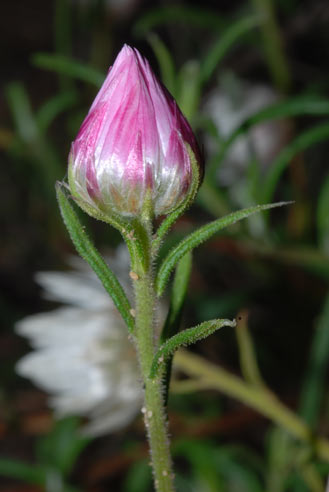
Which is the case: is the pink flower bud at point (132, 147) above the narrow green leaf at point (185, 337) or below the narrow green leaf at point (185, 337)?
above

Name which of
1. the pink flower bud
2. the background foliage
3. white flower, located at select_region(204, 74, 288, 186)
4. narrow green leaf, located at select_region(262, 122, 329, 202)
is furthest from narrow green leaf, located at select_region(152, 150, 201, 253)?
white flower, located at select_region(204, 74, 288, 186)

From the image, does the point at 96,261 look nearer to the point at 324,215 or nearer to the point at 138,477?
the point at 324,215

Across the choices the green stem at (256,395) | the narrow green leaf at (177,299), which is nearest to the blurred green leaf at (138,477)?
the green stem at (256,395)

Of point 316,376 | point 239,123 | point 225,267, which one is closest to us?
point 316,376

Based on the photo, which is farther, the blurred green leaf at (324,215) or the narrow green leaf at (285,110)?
the blurred green leaf at (324,215)

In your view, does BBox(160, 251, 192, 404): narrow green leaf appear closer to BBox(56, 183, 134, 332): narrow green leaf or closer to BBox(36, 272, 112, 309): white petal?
BBox(56, 183, 134, 332): narrow green leaf

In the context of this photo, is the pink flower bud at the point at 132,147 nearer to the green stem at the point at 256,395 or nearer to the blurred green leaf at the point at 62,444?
the green stem at the point at 256,395

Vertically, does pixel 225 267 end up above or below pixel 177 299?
above

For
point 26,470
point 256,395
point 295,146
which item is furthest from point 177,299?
point 26,470

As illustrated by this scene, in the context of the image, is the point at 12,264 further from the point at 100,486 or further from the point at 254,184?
the point at 254,184
